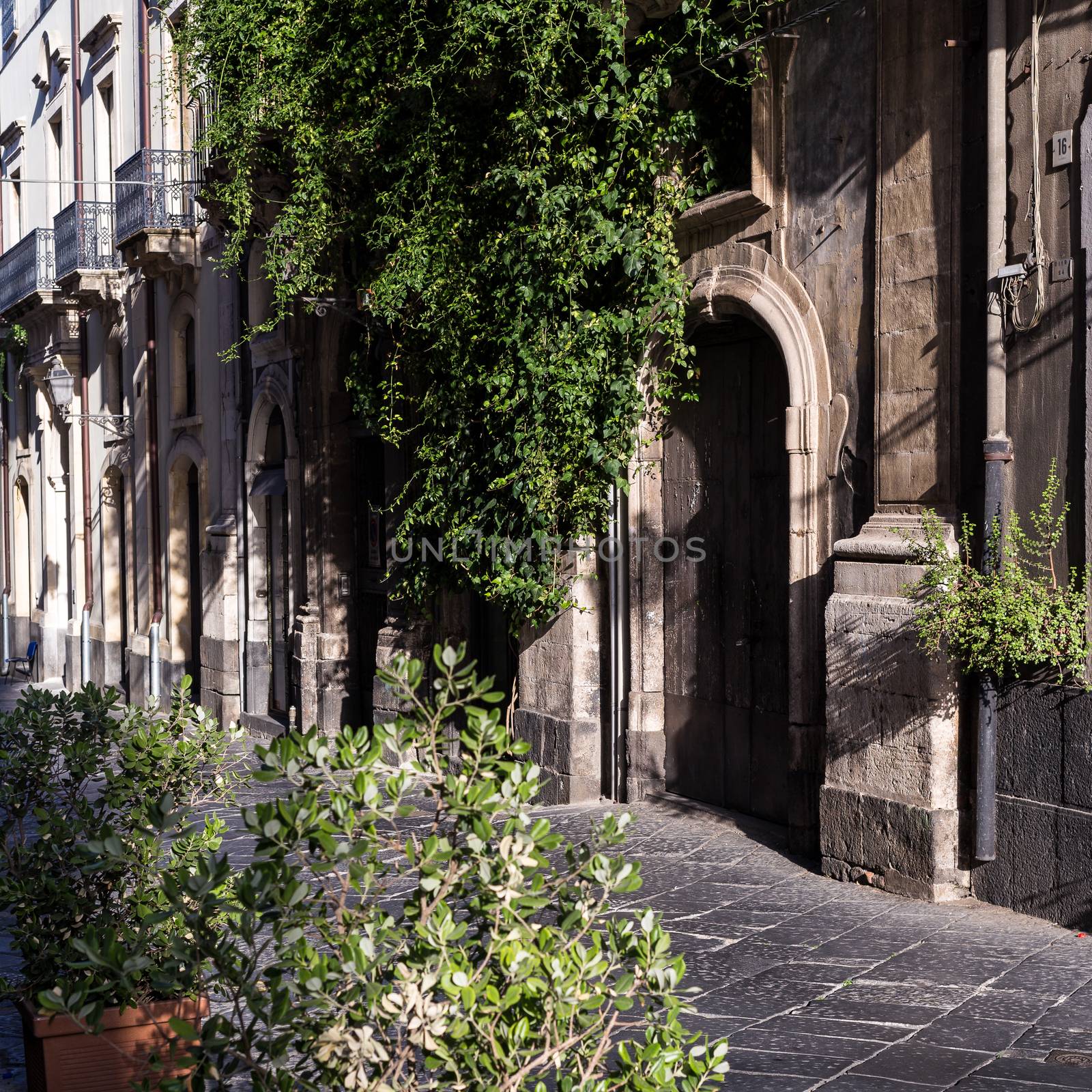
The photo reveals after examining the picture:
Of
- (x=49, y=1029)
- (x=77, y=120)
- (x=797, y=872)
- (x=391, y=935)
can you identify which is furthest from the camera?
(x=77, y=120)

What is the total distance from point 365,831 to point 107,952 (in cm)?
65

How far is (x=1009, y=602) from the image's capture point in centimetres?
634

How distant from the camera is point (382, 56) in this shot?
1027 cm

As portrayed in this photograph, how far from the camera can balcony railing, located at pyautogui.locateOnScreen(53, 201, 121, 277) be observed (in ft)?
65.1

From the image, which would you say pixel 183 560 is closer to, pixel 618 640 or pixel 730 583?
pixel 618 640

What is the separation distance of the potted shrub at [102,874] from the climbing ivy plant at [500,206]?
158 inches

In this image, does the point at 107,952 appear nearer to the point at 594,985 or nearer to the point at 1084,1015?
the point at 594,985

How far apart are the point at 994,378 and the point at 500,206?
167 inches

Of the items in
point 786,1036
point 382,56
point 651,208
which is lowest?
point 786,1036

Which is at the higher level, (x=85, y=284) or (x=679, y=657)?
(x=85, y=284)

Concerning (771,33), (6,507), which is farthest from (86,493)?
→ (771,33)

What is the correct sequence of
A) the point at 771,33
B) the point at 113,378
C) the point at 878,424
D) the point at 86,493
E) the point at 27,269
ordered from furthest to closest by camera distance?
1. the point at 27,269
2. the point at 86,493
3. the point at 113,378
4. the point at 771,33
5. the point at 878,424

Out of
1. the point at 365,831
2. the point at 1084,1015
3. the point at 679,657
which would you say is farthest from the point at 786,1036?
the point at 679,657

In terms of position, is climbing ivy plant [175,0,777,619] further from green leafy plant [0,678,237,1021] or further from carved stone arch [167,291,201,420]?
carved stone arch [167,291,201,420]
